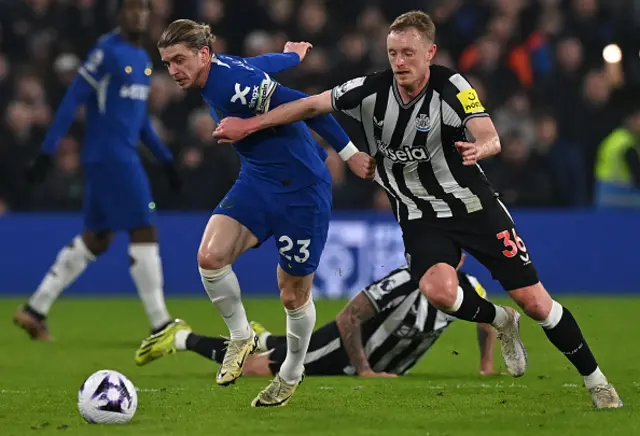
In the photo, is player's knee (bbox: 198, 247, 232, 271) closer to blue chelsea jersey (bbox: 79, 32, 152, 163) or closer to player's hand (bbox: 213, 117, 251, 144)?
player's hand (bbox: 213, 117, 251, 144)

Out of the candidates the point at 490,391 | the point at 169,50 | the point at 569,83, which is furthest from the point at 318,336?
the point at 569,83

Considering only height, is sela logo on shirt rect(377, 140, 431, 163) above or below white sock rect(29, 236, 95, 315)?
above

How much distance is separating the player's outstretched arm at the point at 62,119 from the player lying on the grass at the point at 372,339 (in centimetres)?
302

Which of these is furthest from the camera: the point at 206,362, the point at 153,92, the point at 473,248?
the point at 153,92

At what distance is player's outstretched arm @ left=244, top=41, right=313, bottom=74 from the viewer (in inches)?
298

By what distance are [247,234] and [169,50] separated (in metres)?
1.11

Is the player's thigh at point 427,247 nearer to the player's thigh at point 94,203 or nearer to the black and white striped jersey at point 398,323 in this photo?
the black and white striped jersey at point 398,323

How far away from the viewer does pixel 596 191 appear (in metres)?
16.4

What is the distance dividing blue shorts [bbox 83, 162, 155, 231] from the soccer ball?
4.75 meters

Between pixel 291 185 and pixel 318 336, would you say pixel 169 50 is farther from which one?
pixel 318 336

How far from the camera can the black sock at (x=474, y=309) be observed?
709cm

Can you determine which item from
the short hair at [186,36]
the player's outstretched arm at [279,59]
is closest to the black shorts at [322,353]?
the player's outstretched arm at [279,59]

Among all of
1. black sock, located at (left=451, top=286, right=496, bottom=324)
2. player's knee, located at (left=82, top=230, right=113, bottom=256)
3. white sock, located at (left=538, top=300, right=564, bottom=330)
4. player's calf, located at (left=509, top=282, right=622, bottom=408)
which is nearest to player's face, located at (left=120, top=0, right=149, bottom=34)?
player's knee, located at (left=82, top=230, right=113, bottom=256)

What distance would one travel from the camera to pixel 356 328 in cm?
850
